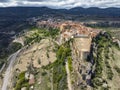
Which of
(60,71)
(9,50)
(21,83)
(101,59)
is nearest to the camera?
(21,83)

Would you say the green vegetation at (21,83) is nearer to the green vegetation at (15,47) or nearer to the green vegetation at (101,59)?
the green vegetation at (101,59)

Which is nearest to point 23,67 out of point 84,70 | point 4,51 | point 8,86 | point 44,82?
point 8,86

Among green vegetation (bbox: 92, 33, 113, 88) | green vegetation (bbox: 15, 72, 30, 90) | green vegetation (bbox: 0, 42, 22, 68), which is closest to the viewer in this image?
green vegetation (bbox: 92, 33, 113, 88)

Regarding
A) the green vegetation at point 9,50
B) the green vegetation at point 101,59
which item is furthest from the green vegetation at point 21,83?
the green vegetation at point 9,50

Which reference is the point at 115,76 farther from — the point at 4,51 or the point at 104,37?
the point at 4,51

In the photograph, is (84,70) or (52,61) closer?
(84,70)

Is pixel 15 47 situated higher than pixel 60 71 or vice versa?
pixel 60 71

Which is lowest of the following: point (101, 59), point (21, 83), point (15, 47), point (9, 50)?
point (15, 47)

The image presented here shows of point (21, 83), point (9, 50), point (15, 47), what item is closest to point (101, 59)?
point (21, 83)

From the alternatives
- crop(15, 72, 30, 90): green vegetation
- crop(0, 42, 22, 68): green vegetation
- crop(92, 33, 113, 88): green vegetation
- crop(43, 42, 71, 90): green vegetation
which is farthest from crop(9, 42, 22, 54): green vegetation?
crop(15, 72, 30, 90): green vegetation

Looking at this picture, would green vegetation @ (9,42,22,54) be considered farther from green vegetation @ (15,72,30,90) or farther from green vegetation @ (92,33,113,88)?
green vegetation @ (15,72,30,90)

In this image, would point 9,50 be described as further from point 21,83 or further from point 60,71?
point 60,71
